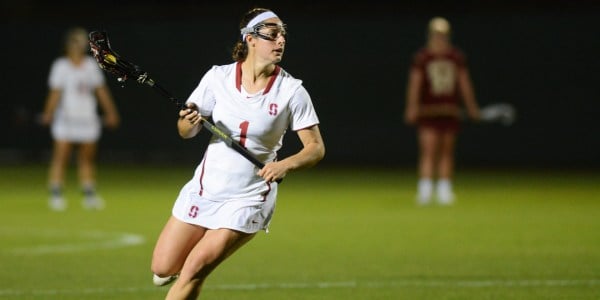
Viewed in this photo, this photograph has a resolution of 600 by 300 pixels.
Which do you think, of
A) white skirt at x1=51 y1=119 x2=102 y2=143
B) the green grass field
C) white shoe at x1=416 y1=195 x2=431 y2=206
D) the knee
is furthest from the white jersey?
white shoe at x1=416 y1=195 x2=431 y2=206

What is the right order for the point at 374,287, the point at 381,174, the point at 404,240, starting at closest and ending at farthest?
the point at 374,287 < the point at 404,240 < the point at 381,174

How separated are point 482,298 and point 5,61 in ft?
60.6

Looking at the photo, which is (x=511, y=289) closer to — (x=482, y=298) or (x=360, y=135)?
(x=482, y=298)

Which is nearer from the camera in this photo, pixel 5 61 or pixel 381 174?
pixel 381 174

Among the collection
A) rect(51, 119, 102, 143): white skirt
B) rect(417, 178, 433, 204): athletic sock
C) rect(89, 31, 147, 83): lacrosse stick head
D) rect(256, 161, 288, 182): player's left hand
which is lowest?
rect(417, 178, 433, 204): athletic sock

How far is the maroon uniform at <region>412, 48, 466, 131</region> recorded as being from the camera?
15.6 metres

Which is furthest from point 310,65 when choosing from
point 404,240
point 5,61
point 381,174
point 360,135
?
point 404,240

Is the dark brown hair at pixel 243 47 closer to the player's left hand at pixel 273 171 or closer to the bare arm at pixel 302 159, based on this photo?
the bare arm at pixel 302 159

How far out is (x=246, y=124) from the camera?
7004 millimetres

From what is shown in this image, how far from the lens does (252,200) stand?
7000 millimetres

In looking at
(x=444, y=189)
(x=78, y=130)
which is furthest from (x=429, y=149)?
(x=78, y=130)

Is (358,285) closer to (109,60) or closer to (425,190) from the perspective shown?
(109,60)

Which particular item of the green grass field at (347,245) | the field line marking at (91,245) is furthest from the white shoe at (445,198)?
the field line marking at (91,245)

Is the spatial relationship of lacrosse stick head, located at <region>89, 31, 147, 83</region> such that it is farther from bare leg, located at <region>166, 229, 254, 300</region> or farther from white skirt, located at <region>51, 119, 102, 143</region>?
white skirt, located at <region>51, 119, 102, 143</region>
